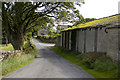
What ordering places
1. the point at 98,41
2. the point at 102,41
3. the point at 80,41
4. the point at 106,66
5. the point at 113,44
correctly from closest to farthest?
the point at 106,66, the point at 113,44, the point at 102,41, the point at 98,41, the point at 80,41

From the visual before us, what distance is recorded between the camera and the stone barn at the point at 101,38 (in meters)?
8.61

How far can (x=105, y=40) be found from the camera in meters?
10.6

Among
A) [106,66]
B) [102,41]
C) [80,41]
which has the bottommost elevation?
[106,66]

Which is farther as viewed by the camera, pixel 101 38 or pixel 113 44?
pixel 101 38

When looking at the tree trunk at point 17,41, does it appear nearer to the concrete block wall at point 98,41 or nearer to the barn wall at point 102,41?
the concrete block wall at point 98,41

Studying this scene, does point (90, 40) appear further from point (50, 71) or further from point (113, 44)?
point (50, 71)

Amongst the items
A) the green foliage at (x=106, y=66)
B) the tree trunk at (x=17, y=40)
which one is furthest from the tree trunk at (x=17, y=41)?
the green foliage at (x=106, y=66)

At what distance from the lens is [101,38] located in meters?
11.3

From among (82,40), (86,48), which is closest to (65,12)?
(82,40)

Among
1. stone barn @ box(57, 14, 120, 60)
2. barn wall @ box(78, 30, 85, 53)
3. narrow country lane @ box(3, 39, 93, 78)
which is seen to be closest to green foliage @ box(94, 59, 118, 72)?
stone barn @ box(57, 14, 120, 60)

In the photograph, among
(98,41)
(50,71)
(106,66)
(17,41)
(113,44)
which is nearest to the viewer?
(106,66)

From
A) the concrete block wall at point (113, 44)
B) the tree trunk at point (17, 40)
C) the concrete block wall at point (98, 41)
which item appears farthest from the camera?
the tree trunk at point (17, 40)

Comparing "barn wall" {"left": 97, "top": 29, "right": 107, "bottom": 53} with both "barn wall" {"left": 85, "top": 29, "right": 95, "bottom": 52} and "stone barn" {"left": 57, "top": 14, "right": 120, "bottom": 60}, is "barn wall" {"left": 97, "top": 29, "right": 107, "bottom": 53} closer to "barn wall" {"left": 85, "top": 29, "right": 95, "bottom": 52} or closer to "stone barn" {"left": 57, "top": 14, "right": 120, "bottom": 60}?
"stone barn" {"left": 57, "top": 14, "right": 120, "bottom": 60}

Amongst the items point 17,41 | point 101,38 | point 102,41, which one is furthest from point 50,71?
point 17,41
